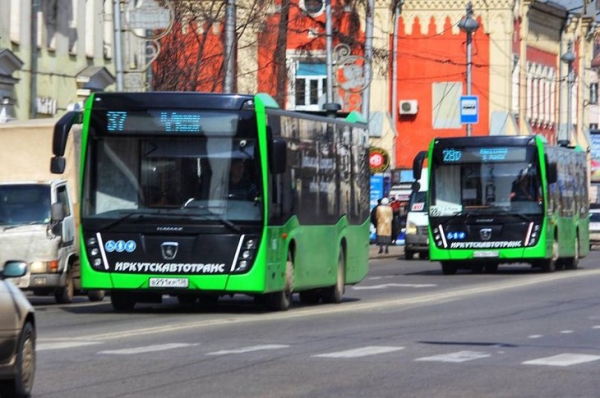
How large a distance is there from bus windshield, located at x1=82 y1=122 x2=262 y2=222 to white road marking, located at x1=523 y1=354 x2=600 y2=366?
6.55 meters

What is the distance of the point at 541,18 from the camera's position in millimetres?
81188

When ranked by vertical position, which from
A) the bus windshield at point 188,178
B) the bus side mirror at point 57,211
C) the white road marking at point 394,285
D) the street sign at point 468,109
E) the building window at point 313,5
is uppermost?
the building window at point 313,5

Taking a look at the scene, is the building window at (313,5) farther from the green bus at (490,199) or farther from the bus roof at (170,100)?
the bus roof at (170,100)

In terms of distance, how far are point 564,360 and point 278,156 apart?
22.5 ft

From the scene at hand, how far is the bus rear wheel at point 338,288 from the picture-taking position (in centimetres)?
2614

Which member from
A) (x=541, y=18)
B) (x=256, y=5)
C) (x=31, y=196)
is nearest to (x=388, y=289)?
(x=31, y=196)

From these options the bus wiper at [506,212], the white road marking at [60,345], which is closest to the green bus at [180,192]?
the white road marking at [60,345]

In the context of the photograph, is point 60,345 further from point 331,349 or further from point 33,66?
point 33,66

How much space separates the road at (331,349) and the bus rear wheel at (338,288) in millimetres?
178

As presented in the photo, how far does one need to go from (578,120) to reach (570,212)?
47255mm

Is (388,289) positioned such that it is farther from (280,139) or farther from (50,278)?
(280,139)

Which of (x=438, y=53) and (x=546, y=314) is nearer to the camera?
(x=546, y=314)

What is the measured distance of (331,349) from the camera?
16.9 m

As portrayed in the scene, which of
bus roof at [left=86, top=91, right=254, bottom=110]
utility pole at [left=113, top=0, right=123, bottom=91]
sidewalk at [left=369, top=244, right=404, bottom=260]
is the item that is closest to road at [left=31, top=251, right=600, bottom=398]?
bus roof at [left=86, top=91, right=254, bottom=110]
